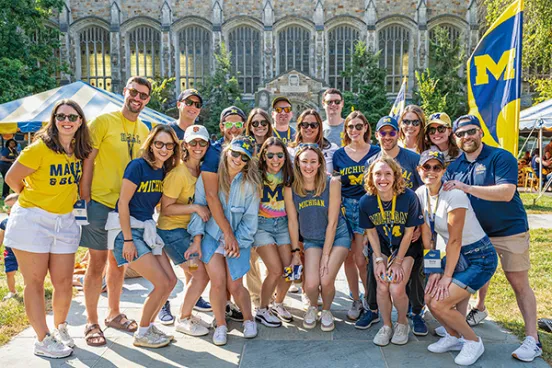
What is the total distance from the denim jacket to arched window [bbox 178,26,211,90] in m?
26.1

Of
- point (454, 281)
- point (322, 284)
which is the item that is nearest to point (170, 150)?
point (322, 284)

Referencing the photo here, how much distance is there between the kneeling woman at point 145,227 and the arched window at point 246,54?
2574 centimetres

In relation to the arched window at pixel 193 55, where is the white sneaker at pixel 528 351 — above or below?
below

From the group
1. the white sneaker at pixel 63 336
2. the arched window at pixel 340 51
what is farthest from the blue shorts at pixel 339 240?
the arched window at pixel 340 51

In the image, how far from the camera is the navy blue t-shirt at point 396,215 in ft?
13.2

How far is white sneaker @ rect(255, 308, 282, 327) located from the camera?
4.50 meters

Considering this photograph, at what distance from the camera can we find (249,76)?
29359 mm

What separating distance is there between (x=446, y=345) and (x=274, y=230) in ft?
5.95

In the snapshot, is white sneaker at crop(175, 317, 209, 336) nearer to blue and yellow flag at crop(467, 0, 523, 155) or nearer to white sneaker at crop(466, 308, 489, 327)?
white sneaker at crop(466, 308, 489, 327)

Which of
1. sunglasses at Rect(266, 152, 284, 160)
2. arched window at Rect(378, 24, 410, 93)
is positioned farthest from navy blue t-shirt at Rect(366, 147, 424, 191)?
arched window at Rect(378, 24, 410, 93)

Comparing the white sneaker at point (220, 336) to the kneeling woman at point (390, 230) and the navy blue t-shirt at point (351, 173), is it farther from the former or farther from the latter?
the navy blue t-shirt at point (351, 173)

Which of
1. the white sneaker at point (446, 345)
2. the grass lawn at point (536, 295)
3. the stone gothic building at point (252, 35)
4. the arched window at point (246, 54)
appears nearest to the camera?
the white sneaker at point (446, 345)

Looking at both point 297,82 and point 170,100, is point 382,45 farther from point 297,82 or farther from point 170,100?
point 170,100

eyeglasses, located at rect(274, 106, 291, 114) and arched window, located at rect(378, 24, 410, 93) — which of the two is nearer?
eyeglasses, located at rect(274, 106, 291, 114)
